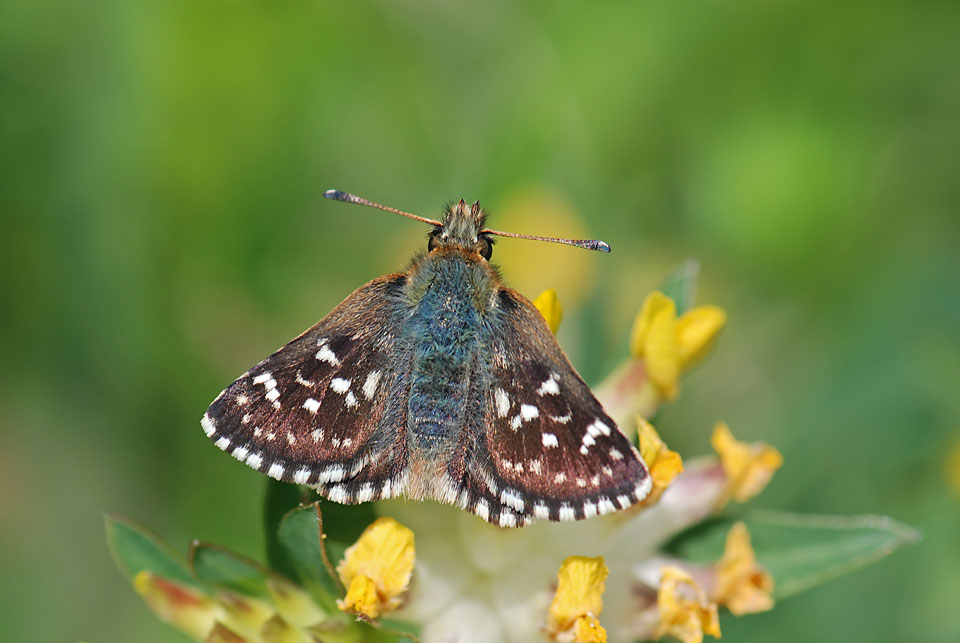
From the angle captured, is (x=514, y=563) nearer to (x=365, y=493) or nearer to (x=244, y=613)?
(x=365, y=493)

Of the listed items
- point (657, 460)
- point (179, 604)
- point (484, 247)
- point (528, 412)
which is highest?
point (484, 247)

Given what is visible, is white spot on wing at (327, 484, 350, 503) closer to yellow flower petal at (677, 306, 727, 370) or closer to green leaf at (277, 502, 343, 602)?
green leaf at (277, 502, 343, 602)

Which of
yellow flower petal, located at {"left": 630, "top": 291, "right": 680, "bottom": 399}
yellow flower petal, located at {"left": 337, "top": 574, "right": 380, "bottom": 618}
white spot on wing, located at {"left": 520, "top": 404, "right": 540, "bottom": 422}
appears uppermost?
yellow flower petal, located at {"left": 630, "top": 291, "right": 680, "bottom": 399}

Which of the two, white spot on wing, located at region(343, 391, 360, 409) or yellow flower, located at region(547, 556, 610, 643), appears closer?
yellow flower, located at region(547, 556, 610, 643)

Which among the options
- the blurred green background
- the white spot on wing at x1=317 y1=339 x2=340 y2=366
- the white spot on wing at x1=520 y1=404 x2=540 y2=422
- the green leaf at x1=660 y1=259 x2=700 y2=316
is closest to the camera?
the white spot on wing at x1=520 y1=404 x2=540 y2=422

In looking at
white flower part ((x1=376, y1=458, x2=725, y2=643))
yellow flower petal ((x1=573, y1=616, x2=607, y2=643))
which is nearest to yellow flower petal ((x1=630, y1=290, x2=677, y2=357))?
white flower part ((x1=376, y1=458, x2=725, y2=643))

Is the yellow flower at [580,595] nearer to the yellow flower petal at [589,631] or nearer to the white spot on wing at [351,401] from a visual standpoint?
the yellow flower petal at [589,631]

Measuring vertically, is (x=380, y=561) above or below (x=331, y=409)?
below

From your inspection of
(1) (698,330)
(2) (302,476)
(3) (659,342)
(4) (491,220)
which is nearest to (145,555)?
(2) (302,476)
